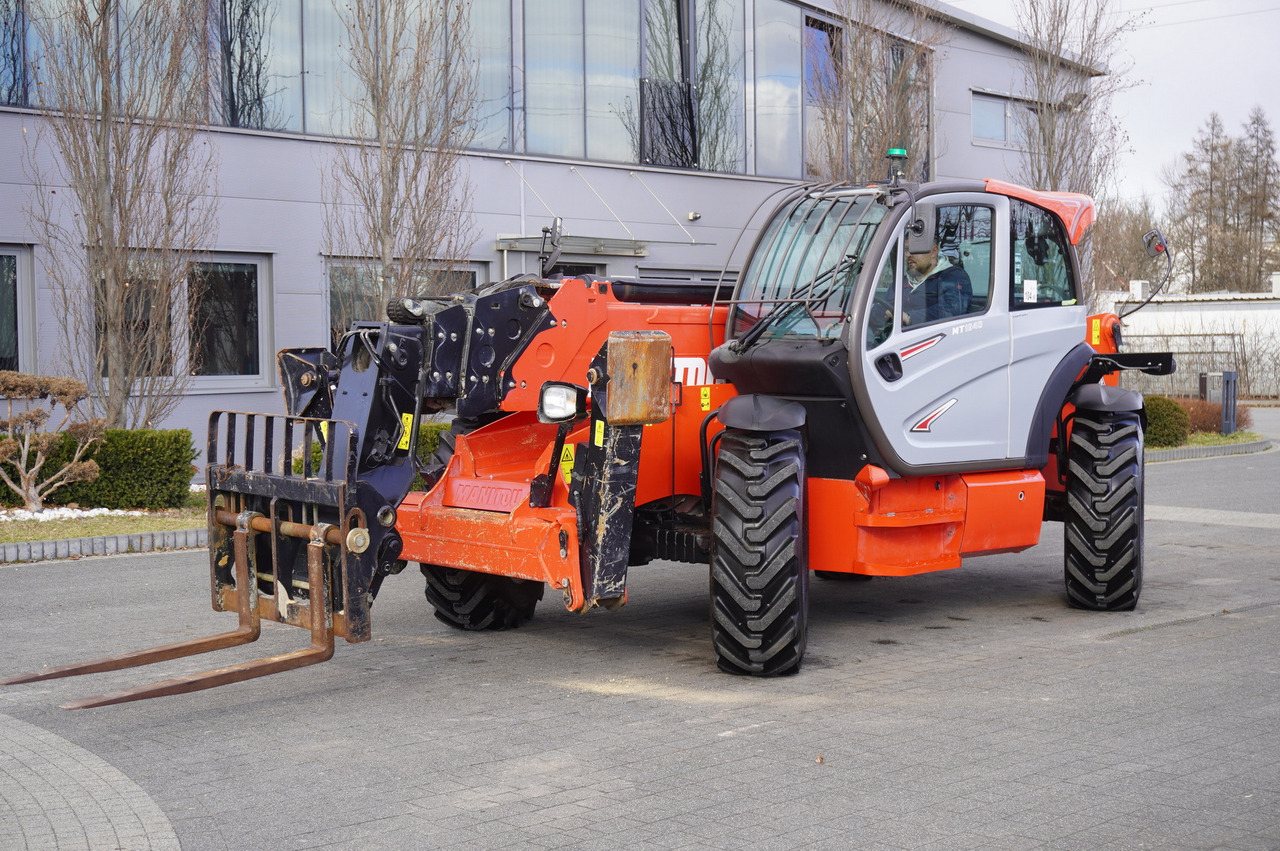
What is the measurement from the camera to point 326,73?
18828 millimetres

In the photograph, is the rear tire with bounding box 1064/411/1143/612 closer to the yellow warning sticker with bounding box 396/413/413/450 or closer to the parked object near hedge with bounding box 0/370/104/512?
the yellow warning sticker with bounding box 396/413/413/450

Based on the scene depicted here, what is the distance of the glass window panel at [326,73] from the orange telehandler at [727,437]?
38.2 feet

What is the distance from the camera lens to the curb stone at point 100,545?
11.8 metres

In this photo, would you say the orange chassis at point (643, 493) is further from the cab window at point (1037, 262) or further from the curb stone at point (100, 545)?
the curb stone at point (100, 545)

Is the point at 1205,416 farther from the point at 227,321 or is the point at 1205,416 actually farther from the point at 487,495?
the point at 487,495

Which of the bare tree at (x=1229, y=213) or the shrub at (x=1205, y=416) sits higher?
the bare tree at (x=1229, y=213)

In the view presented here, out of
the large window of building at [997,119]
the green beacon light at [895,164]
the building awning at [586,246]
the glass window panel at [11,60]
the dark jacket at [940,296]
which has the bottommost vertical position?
the dark jacket at [940,296]

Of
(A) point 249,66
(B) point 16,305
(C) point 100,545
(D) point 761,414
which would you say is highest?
(A) point 249,66

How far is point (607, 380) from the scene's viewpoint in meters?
6.96

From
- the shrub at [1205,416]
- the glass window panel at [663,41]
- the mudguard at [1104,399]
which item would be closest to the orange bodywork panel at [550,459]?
the mudguard at [1104,399]

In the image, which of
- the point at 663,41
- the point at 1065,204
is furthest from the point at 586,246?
the point at 1065,204

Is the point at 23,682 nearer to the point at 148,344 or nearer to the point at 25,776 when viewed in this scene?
the point at 25,776

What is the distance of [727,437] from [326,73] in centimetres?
1338

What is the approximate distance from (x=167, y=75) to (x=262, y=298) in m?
3.72
